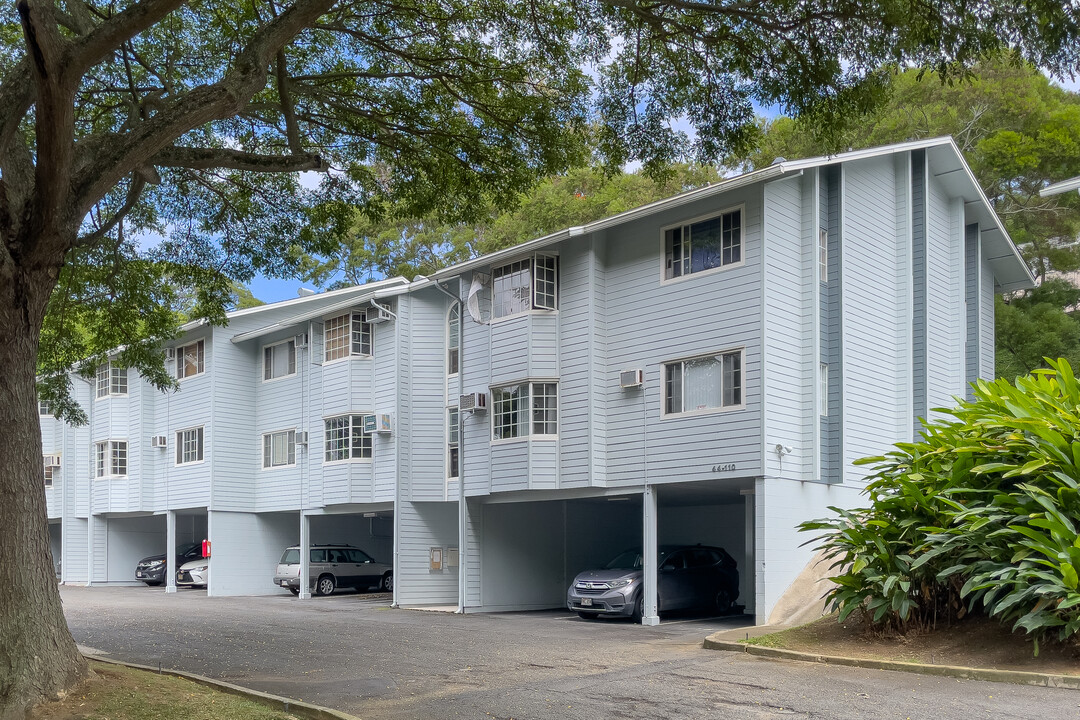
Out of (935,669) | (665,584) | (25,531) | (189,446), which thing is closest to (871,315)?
(665,584)

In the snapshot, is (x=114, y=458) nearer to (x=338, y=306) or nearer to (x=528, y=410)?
(x=338, y=306)

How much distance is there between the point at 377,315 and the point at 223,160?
641 inches

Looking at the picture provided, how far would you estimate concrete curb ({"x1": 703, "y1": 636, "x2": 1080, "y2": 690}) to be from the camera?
1131cm

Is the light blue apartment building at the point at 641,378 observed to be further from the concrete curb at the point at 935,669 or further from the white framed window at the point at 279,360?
the concrete curb at the point at 935,669

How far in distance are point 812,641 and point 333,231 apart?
9.20 metres

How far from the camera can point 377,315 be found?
27375 mm

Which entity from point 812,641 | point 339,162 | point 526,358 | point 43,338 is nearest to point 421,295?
point 526,358

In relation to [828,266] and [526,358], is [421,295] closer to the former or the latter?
[526,358]

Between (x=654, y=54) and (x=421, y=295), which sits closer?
(x=654, y=54)

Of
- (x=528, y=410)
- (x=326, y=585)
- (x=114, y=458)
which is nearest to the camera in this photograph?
(x=528, y=410)

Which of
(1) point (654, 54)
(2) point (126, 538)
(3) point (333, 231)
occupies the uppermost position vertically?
(1) point (654, 54)

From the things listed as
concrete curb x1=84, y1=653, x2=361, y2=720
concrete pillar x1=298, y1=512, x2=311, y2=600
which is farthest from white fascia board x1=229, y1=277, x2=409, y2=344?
concrete curb x1=84, y1=653, x2=361, y2=720

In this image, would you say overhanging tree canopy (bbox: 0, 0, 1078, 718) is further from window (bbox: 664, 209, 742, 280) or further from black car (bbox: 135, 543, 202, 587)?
black car (bbox: 135, 543, 202, 587)

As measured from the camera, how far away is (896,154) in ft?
74.0
